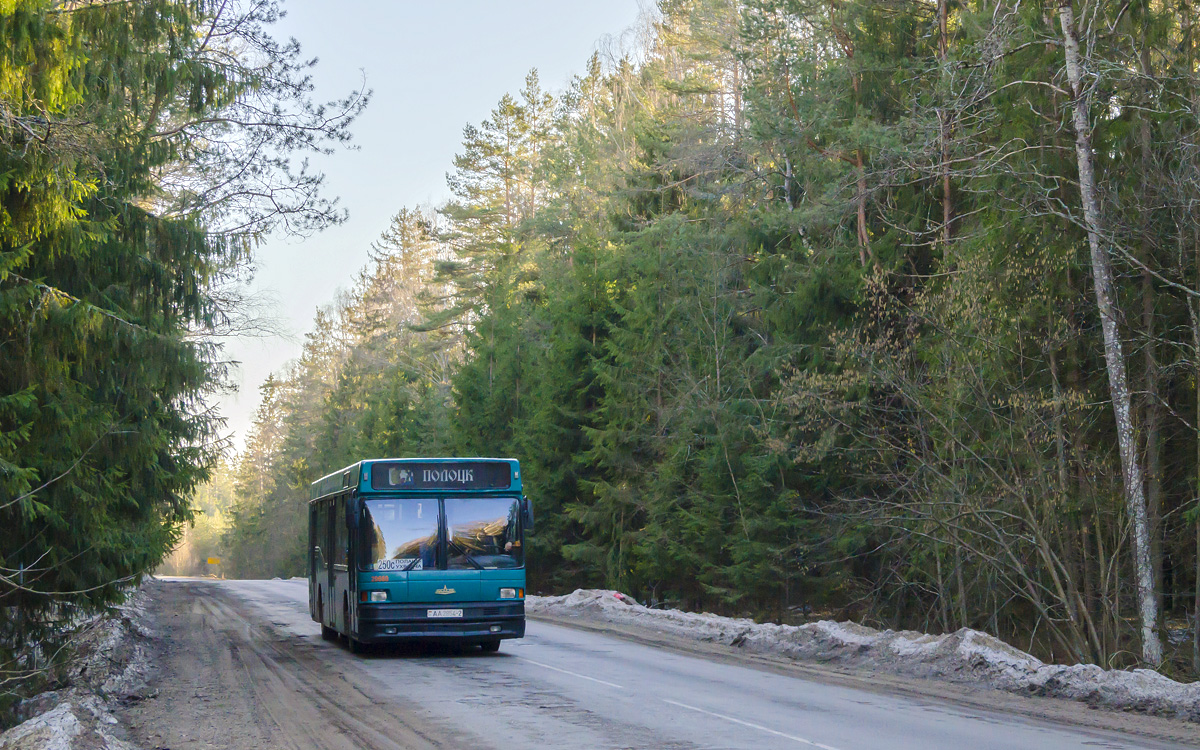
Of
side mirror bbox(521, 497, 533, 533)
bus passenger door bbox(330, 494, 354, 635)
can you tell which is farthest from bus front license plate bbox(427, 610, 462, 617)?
side mirror bbox(521, 497, 533, 533)

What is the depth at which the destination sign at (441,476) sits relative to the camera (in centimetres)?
1692

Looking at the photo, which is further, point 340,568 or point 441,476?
point 340,568

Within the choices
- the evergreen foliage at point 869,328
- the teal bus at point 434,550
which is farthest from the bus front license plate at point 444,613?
the evergreen foliage at point 869,328

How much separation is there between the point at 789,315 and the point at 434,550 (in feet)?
46.5

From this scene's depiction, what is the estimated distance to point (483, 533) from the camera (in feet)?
56.2

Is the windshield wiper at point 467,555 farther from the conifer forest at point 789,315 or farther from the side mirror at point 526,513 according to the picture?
the conifer forest at point 789,315

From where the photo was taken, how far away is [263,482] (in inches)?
4806

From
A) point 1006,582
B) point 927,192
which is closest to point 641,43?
point 927,192

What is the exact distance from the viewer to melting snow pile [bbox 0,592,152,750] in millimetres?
8328

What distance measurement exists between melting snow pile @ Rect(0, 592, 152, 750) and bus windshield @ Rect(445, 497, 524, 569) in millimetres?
4783

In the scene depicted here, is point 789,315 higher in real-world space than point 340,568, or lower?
higher

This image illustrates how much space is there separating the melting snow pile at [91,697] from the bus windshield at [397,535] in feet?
11.8

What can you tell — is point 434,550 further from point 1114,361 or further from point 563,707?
point 1114,361

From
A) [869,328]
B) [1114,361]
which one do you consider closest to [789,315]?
[869,328]
